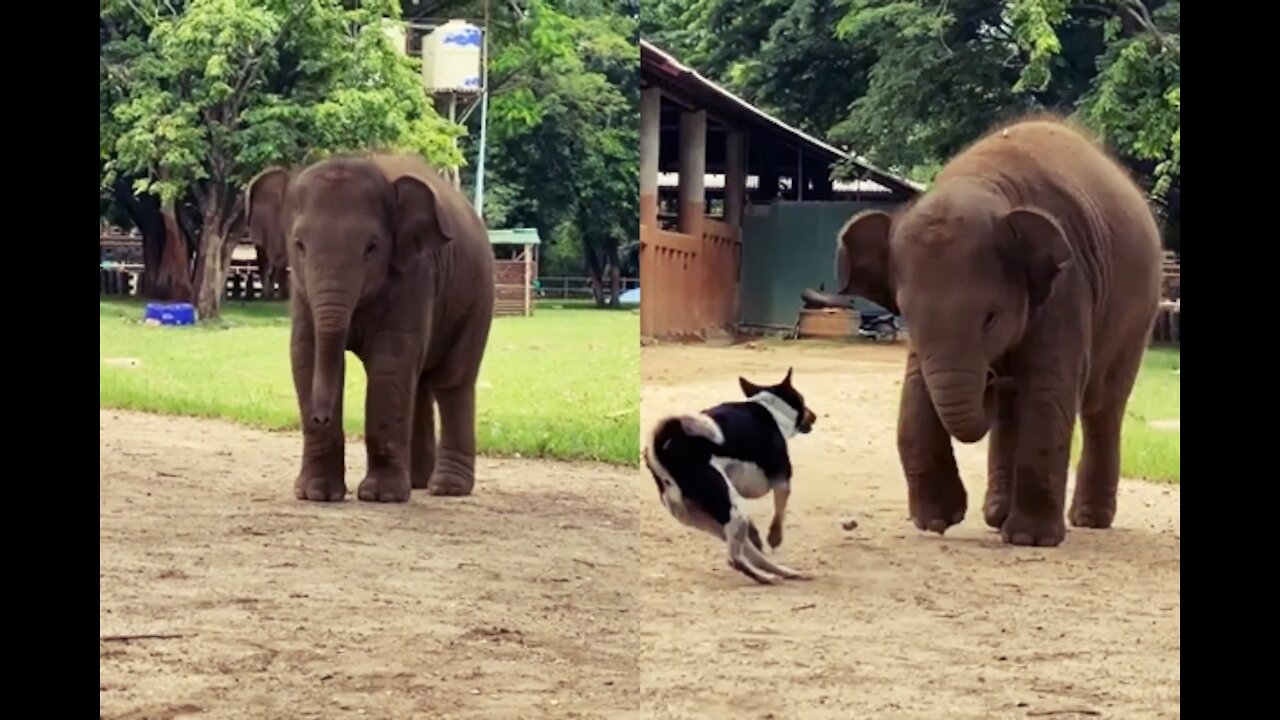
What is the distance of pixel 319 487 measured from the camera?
278 cm

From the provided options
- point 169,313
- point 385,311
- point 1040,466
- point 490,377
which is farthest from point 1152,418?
point 385,311

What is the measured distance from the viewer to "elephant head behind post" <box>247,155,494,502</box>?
8.66 ft

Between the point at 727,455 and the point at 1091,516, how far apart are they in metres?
0.54

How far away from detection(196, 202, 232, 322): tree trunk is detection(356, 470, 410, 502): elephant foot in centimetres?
46

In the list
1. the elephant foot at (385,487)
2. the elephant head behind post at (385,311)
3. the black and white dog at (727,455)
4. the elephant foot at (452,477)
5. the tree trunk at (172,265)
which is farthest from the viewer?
the elephant foot at (385,487)

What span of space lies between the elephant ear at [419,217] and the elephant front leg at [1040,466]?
96 centimetres

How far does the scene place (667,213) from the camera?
6.92 feet

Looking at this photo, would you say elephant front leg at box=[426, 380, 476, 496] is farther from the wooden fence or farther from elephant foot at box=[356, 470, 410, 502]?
the wooden fence

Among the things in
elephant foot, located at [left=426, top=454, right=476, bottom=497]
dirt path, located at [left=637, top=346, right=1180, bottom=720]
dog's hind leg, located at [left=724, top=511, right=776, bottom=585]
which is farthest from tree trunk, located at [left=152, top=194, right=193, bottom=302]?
dog's hind leg, located at [left=724, top=511, right=776, bottom=585]

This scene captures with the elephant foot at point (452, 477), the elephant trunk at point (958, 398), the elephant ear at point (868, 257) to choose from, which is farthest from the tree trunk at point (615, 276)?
the elephant foot at point (452, 477)

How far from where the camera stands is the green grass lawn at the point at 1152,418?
2.17m

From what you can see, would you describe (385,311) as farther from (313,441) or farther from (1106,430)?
(1106,430)

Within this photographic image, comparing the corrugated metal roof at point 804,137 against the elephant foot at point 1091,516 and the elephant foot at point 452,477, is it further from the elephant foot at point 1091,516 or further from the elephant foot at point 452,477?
the elephant foot at point 452,477
